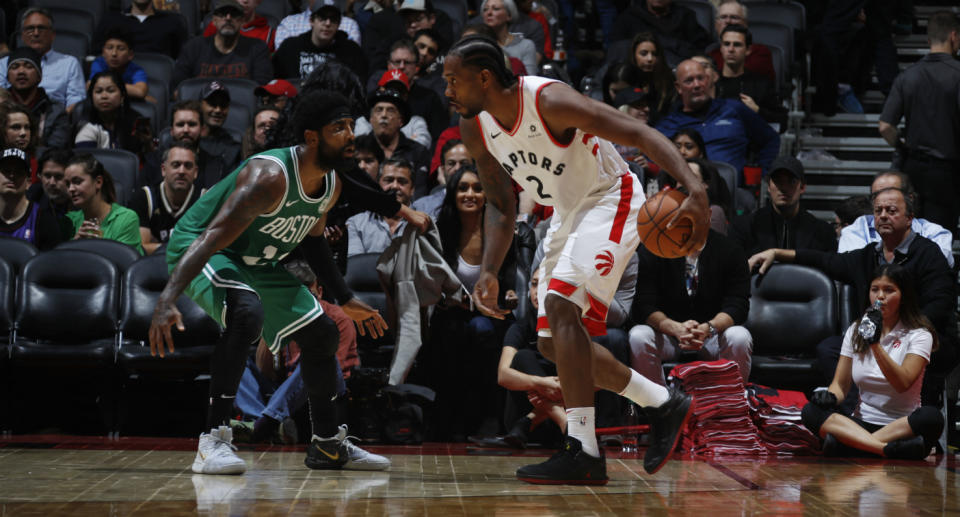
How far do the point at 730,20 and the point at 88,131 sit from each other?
17.3ft

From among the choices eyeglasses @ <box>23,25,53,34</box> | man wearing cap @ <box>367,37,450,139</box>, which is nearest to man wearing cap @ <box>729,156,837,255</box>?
man wearing cap @ <box>367,37,450,139</box>

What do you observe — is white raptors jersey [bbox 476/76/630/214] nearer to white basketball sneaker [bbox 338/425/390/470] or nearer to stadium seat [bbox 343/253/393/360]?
white basketball sneaker [bbox 338/425/390/470]

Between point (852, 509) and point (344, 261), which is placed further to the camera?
point (344, 261)

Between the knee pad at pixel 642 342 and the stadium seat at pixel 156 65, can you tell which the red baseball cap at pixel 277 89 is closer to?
the stadium seat at pixel 156 65

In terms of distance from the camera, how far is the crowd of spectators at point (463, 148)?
6.31 metres

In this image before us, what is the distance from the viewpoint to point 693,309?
6398 millimetres

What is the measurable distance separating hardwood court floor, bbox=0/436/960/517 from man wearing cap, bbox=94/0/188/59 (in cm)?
582

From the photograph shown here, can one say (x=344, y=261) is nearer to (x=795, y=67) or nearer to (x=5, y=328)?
(x=5, y=328)

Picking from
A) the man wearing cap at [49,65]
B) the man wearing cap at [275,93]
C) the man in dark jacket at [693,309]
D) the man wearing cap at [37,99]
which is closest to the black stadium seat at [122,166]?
the man wearing cap at [37,99]

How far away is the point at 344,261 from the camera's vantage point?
22.1 ft

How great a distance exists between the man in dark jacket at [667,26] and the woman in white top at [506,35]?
1154mm

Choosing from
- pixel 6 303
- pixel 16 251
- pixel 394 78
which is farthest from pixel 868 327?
pixel 16 251

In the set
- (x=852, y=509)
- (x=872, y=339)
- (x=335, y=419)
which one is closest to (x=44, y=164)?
(x=335, y=419)

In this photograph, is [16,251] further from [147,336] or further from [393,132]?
[393,132]
